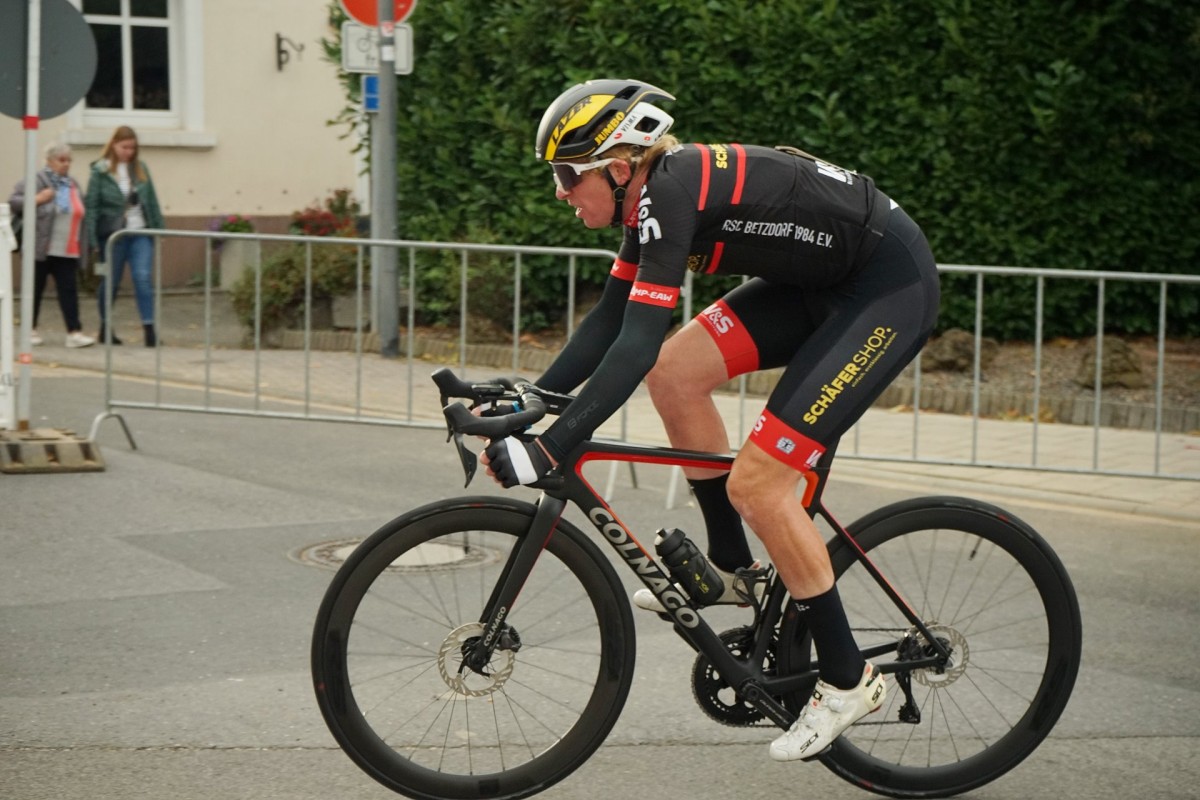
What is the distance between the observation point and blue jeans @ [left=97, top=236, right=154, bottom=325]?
10062 mm

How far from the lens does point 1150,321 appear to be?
11.4m

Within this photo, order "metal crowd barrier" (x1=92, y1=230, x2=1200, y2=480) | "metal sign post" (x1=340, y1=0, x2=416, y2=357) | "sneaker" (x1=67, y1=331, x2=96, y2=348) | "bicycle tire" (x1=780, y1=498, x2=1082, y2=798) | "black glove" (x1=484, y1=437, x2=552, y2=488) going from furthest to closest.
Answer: "sneaker" (x1=67, y1=331, x2=96, y2=348) < "metal sign post" (x1=340, y1=0, x2=416, y2=357) < "metal crowd barrier" (x1=92, y1=230, x2=1200, y2=480) < "bicycle tire" (x1=780, y1=498, x2=1082, y2=798) < "black glove" (x1=484, y1=437, x2=552, y2=488)

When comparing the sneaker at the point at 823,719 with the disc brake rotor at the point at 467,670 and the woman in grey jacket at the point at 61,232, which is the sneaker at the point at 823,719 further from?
the woman in grey jacket at the point at 61,232

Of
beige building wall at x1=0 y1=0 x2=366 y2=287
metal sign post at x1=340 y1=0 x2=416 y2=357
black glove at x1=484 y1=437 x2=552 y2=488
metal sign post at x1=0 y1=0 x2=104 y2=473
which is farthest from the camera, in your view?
beige building wall at x1=0 y1=0 x2=366 y2=287

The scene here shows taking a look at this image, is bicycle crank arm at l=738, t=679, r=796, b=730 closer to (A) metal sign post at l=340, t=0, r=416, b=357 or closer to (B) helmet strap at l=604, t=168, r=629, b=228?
(B) helmet strap at l=604, t=168, r=629, b=228

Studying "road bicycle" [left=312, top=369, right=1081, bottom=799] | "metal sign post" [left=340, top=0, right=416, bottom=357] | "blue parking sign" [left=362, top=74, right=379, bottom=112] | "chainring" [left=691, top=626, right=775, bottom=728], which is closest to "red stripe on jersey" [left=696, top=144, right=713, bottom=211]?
"road bicycle" [left=312, top=369, right=1081, bottom=799]

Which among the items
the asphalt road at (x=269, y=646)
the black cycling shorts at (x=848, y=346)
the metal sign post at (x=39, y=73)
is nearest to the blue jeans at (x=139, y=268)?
the metal sign post at (x=39, y=73)

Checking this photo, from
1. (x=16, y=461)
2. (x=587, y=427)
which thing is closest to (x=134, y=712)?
(x=587, y=427)

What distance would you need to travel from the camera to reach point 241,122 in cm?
2017

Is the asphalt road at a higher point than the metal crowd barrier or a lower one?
lower

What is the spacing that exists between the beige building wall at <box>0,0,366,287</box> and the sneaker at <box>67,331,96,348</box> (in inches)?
195

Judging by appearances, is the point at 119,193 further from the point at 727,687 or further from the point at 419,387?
the point at 727,687

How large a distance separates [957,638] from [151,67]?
56.5ft

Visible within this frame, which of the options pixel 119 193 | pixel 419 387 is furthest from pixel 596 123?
pixel 119 193
